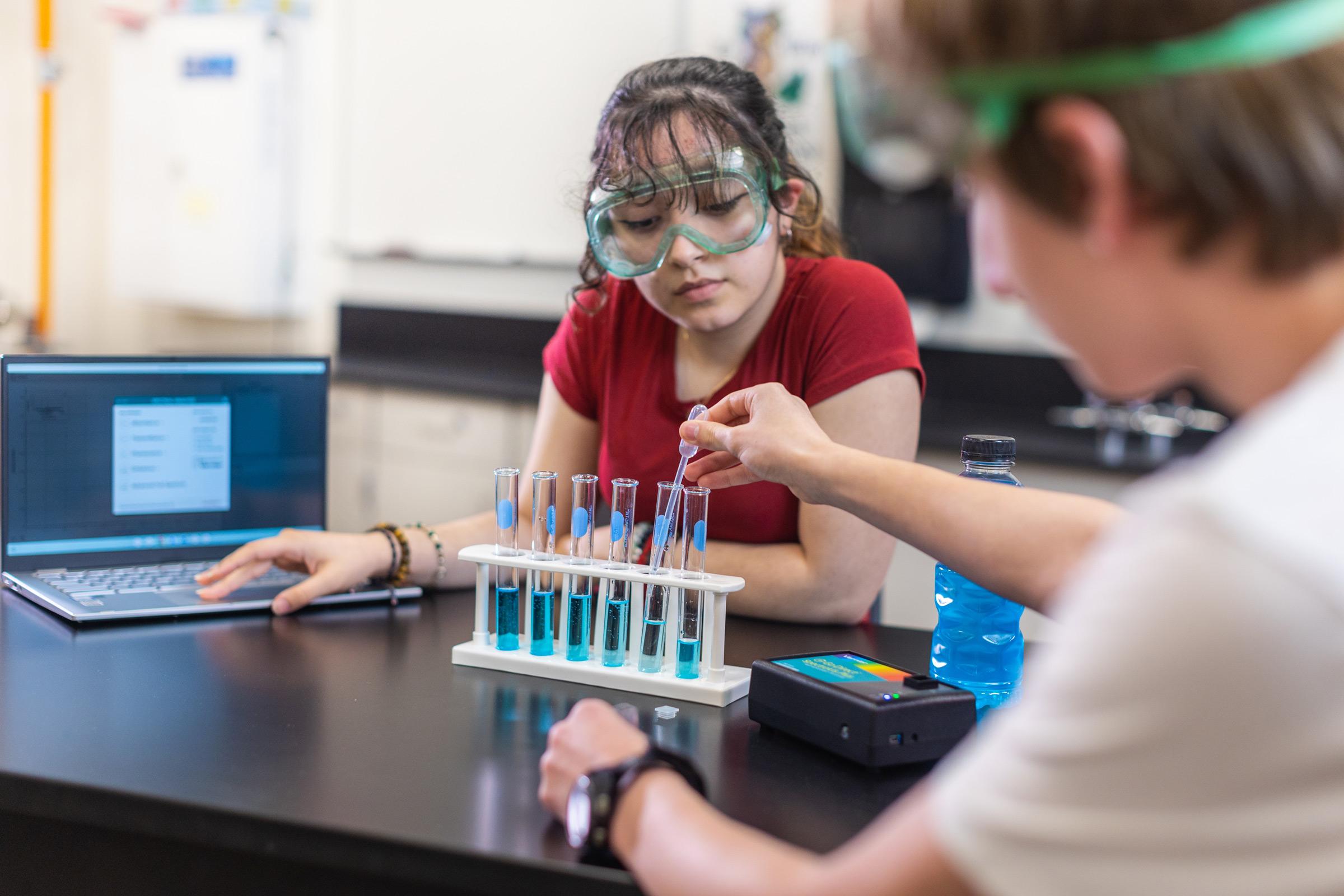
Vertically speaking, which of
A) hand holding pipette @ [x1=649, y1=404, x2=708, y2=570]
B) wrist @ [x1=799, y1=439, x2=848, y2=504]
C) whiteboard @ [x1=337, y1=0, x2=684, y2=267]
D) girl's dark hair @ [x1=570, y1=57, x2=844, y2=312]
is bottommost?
hand holding pipette @ [x1=649, y1=404, x2=708, y2=570]

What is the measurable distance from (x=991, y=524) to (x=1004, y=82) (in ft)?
1.82

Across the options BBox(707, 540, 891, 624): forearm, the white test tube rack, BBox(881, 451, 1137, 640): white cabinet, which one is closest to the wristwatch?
the white test tube rack

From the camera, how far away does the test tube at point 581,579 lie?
50.6 inches

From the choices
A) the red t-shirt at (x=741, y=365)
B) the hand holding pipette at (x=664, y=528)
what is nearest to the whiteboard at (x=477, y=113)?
the red t-shirt at (x=741, y=365)

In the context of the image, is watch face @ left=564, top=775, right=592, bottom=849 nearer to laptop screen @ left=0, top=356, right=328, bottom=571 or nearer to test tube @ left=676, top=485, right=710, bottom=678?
test tube @ left=676, top=485, right=710, bottom=678

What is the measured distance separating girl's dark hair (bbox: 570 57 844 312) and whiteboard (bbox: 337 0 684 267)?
6.79 ft

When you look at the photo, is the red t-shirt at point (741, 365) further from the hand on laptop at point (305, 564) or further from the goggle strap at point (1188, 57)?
the goggle strap at point (1188, 57)

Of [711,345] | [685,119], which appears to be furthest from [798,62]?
[685,119]

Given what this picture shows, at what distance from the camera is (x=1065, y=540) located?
107 cm

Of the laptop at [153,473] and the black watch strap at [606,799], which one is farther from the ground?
the laptop at [153,473]

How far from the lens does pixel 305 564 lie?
5.15 ft

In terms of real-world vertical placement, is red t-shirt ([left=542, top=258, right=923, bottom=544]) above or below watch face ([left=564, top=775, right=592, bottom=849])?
above

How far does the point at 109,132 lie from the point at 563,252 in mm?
2041

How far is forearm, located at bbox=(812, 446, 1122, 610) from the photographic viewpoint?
1.07 m
